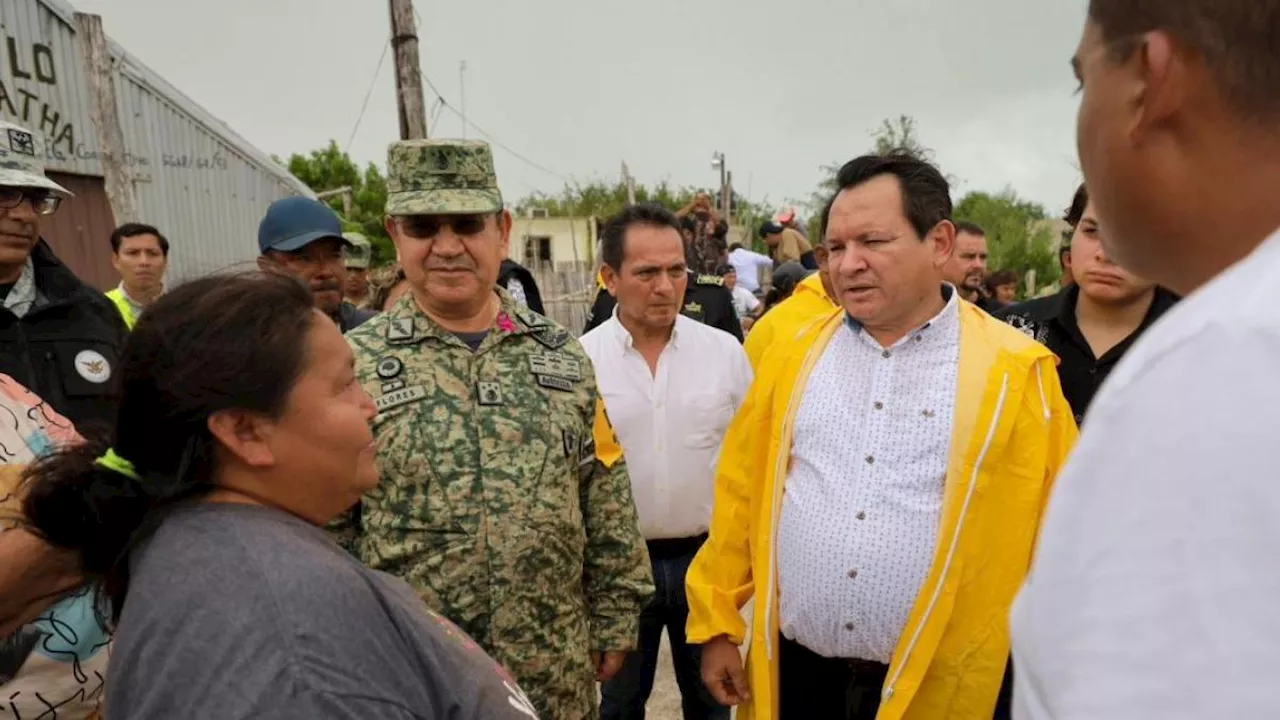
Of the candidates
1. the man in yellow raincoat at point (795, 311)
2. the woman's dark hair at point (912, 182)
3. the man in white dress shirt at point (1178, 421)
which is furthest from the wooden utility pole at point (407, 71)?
the man in white dress shirt at point (1178, 421)

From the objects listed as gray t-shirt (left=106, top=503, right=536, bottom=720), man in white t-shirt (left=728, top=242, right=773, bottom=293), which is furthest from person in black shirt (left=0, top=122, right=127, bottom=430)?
man in white t-shirt (left=728, top=242, right=773, bottom=293)

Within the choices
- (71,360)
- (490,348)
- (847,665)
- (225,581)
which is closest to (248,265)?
(225,581)

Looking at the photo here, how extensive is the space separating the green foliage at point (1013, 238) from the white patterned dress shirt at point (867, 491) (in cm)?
2387

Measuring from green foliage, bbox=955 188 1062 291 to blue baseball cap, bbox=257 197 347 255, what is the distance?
23.5 m

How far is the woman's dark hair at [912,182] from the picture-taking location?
7.91 ft

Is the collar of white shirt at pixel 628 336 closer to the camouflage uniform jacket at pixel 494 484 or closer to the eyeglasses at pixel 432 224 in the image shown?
the camouflage uniform jacket at pixel 494 484

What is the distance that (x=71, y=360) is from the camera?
2.50 meters

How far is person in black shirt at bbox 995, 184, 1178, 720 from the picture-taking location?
282 cm

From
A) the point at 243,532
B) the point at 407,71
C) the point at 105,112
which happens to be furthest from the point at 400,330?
the point at 105,112

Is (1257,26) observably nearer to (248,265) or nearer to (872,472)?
(248,265)

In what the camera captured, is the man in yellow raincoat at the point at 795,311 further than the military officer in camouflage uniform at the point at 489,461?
Yes

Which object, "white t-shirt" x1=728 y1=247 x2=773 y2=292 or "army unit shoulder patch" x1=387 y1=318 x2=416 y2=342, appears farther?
"white t-shirt" x1=728 y1=247 x2=773 y2=292

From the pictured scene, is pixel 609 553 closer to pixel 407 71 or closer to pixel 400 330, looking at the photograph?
pixel 400 330

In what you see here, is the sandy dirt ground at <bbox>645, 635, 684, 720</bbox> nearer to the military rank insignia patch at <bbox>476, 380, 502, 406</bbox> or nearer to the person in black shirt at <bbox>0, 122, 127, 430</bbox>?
the military rank insignia patch at <bbox>476, 380, 502, 406</bbox>
